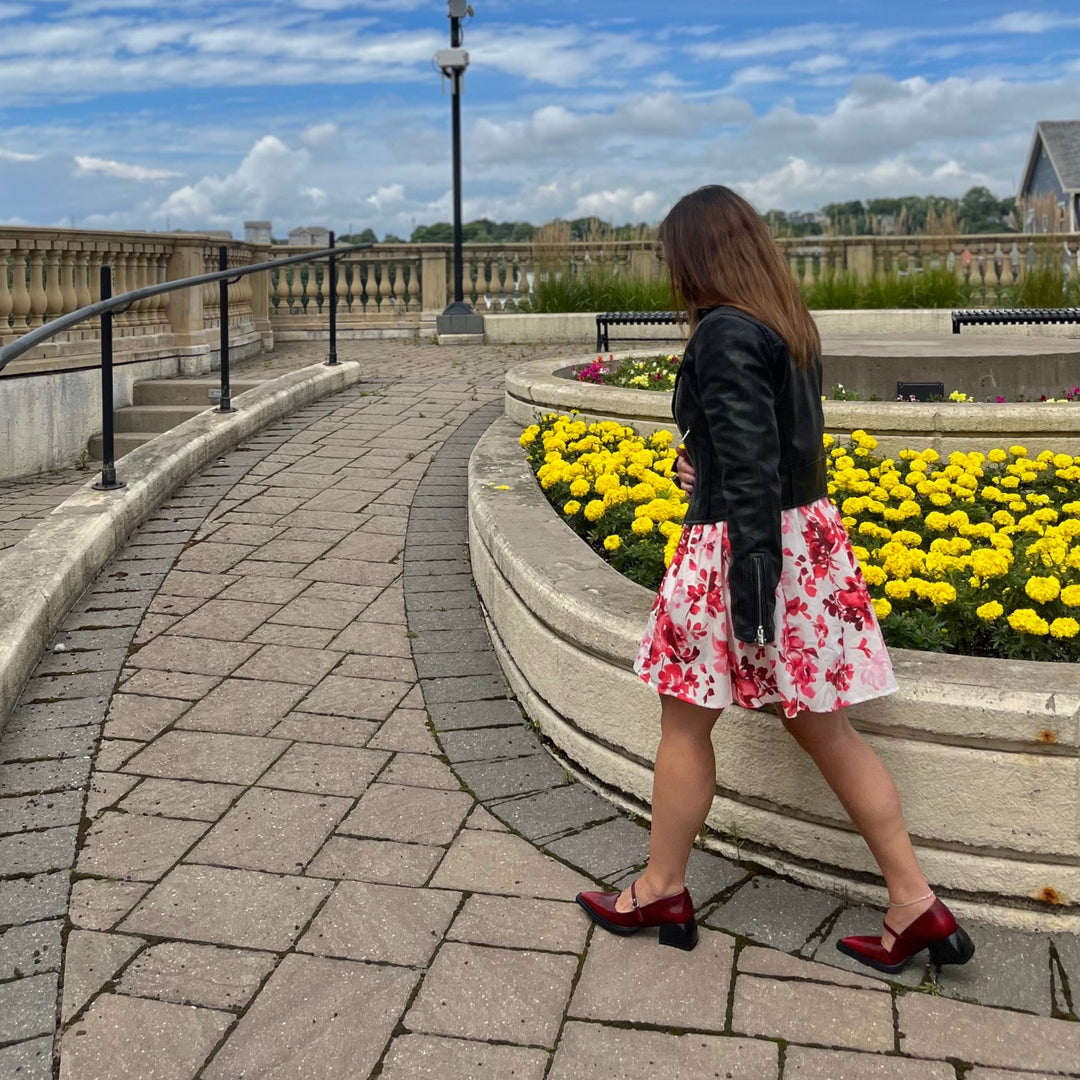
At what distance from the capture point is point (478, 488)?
6.09 meters

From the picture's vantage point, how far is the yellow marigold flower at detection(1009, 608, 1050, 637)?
140 inches

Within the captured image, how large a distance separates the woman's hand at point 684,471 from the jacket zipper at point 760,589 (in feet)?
1.18

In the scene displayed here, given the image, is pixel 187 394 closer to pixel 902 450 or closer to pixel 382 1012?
pixel 902 450

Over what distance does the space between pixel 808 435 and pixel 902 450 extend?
3.64 m

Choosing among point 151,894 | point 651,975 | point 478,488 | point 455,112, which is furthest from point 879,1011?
point 455,112

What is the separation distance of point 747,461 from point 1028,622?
1.29 metres

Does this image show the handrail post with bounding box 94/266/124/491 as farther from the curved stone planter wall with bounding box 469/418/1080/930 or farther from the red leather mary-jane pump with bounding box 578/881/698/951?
the red leather mary-jane pump with bounding box 578/881/698/951

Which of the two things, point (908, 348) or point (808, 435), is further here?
point (908, 348)

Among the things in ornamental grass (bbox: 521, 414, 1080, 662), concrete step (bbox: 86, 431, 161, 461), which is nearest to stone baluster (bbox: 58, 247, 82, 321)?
concrete step (bbox: 86, 431, 161, 461)

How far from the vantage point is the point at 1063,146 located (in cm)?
4894

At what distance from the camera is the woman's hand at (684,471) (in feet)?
10.1

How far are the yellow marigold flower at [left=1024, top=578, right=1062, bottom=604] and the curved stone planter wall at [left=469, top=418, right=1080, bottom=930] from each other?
0.36 metres

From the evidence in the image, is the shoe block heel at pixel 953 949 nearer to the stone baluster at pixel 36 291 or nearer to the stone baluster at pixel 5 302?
the stone baluster at pixel 5 302

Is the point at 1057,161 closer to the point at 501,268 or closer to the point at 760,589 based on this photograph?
the point at 501,268
